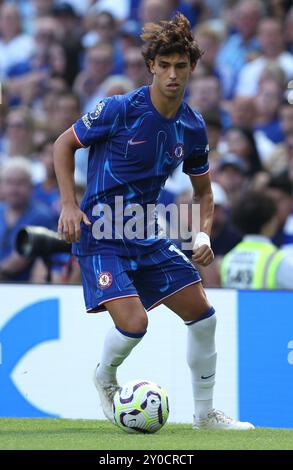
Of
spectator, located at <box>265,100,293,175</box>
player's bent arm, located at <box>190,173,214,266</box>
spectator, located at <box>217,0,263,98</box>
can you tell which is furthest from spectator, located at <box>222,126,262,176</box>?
player's bent arm, located at <box>190,173,214,266</box>

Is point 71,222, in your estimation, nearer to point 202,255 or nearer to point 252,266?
point 202,255

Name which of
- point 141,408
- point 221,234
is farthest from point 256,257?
point 141,408

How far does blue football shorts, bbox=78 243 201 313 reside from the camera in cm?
645

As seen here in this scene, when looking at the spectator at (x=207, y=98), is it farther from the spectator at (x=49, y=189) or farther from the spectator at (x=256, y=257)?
the spectator at (x=256, y=257)

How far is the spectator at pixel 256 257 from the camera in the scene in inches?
335

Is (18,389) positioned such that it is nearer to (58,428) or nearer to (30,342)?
(30,342)

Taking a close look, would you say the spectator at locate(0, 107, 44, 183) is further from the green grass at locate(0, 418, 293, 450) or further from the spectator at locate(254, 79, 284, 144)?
the green grass at locate(0, 418, 293, 450)

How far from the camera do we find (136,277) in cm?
670

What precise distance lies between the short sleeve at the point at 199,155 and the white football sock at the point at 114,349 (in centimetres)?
106

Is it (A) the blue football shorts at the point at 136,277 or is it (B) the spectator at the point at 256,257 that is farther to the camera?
(B) the spectator at the point at 256,257

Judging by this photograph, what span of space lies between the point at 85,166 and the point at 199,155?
18.6 feet

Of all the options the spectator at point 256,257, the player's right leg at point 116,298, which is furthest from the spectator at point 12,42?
the player's right leg at point 116,298

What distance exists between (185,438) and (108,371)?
32.4 inches

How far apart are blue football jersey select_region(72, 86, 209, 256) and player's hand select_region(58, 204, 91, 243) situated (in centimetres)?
20
